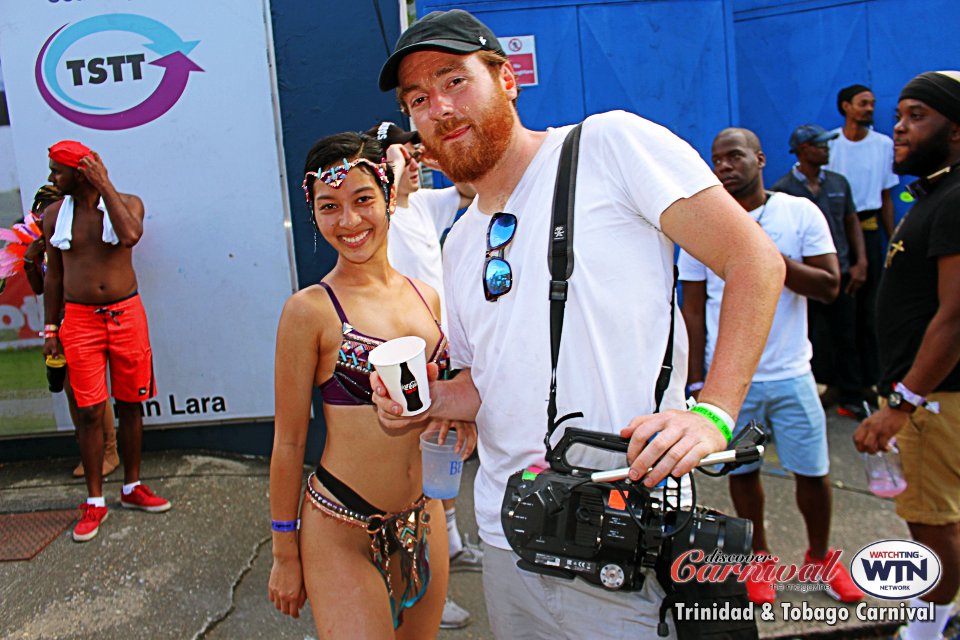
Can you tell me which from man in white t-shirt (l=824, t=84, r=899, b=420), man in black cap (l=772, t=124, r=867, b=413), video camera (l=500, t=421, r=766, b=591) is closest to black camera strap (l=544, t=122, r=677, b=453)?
video camera (l=500, t=421, r=766, b=591)

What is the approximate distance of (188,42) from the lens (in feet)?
16.1

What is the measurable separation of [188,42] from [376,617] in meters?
4.20

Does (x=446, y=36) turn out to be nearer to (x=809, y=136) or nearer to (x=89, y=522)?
(x=89, y=522)

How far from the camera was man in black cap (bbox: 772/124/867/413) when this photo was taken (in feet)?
18.9

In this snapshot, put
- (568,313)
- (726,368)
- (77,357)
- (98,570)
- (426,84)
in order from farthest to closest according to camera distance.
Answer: (77,357) → (98,570) → (426,84) → (568,313) → (726,368)

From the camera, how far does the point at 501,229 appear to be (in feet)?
6.19

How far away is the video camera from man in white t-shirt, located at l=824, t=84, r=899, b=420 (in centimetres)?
545

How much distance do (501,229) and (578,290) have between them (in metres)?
0.29

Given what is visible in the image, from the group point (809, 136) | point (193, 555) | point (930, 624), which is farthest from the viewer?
point (809, 136)

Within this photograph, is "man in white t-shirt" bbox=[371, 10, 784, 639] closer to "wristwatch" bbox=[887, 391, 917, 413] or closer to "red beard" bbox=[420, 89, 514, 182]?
"red beard" bbox=[420, 89, 514, 182]

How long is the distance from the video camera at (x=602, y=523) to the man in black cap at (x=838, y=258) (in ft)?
15.3

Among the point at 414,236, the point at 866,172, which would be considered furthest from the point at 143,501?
the point at 866,172

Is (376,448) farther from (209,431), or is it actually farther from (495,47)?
(209,431)

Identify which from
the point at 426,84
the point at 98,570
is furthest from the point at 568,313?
the point at 98,570
